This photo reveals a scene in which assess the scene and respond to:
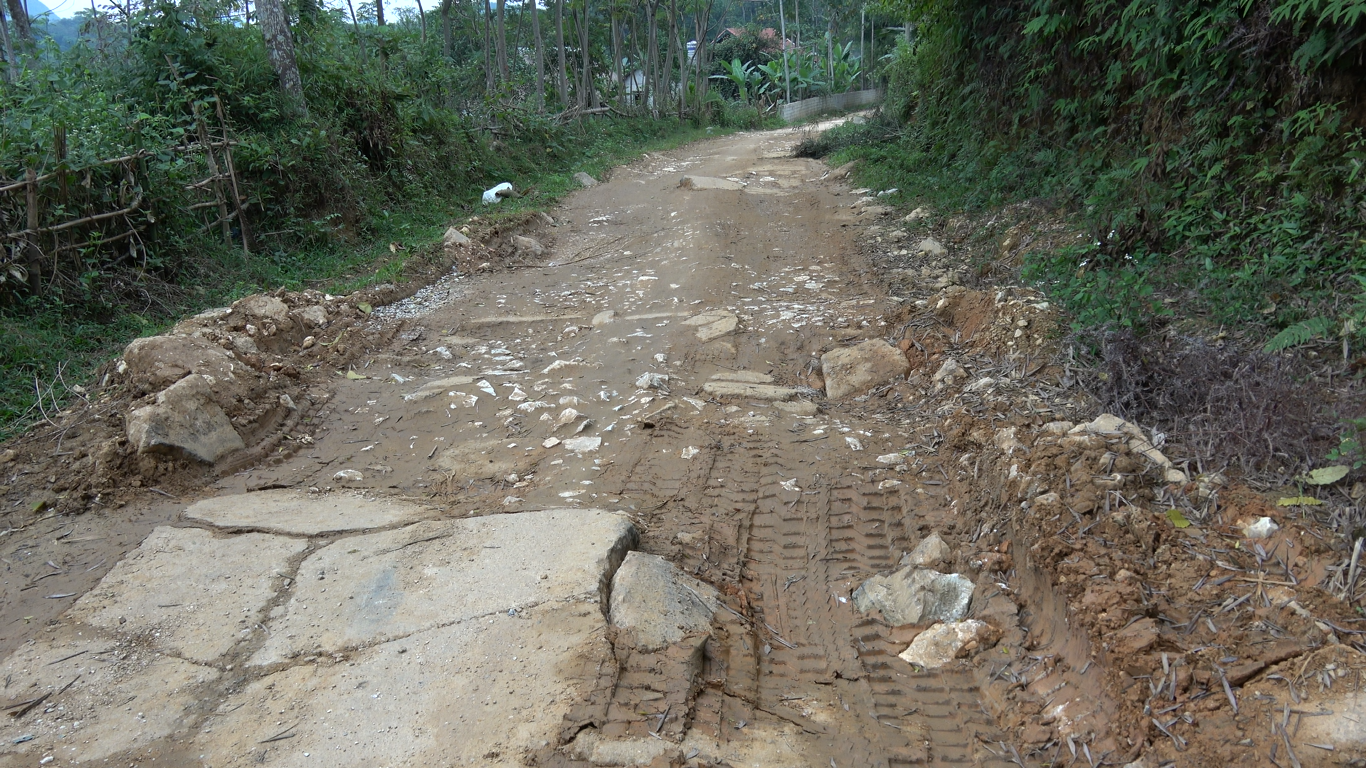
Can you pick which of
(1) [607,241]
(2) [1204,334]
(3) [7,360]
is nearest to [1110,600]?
(2) [1204,334]

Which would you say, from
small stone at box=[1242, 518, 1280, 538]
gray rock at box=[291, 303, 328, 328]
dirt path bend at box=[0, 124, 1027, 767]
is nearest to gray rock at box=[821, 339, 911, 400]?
dirt path bend at box=[0, 124, 1027, 767]

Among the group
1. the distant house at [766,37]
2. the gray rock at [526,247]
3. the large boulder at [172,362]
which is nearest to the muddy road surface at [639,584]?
the large boulder at [172,362]

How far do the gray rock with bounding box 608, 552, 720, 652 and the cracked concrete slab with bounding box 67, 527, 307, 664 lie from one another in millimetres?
1353

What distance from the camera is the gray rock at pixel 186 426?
152 inches

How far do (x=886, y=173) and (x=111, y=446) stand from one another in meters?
8.91

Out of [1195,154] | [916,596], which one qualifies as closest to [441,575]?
[916,596]

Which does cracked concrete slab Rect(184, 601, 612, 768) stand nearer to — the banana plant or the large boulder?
the large boulder

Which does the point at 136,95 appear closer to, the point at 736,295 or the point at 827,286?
the point at 736,295

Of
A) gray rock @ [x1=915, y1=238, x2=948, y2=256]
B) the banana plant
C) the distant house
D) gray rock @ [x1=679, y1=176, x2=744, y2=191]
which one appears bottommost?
gray rock @ [x1=915, y1=238, x2=948, y2=256]

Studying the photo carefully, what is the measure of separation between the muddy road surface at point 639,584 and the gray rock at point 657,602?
0.04 ft

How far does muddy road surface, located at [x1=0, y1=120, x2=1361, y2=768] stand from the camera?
2250mm

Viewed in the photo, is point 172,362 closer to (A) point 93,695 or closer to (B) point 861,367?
(A) point 93,695

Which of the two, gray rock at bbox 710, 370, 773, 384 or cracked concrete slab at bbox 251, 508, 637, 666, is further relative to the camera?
gray rock at bbox 710, 370, 773, 384

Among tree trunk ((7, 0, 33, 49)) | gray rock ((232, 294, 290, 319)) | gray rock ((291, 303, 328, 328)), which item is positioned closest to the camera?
gray rock ((232, 294, 290, 319))
